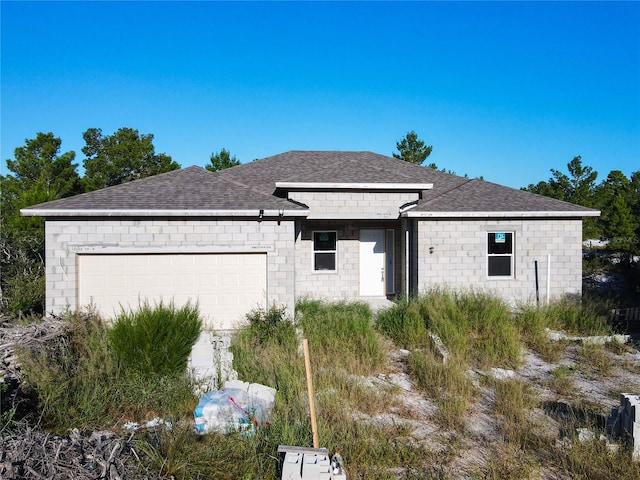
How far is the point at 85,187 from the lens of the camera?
78.1 feet

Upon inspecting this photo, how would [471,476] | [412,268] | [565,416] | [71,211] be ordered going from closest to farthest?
1. [471,476]
2. [565,416]
3. [71,211]
4. [412,268]

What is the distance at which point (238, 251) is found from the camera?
11.6 metres

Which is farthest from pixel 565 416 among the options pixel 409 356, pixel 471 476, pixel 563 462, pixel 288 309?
pixel 288 309

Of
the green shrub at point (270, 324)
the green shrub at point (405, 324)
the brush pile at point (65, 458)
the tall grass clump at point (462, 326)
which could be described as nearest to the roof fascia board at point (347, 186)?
the tall grass clump at point (462, 326)

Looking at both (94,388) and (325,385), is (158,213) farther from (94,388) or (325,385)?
(325,385)

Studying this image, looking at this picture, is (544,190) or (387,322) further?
(544,190)

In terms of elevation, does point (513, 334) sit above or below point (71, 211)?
below

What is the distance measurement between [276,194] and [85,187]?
14274mm

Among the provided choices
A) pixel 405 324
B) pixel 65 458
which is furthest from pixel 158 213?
pixel 65 458

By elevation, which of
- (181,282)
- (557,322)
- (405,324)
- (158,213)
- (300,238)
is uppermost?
(158,213)

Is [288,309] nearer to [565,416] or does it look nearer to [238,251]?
[238,251]

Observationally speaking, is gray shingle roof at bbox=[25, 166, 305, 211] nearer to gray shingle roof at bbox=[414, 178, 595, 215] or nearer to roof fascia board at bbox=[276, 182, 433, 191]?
roof fascia board at bbox=[276, 182, 433, 191]

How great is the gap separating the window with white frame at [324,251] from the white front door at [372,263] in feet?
3.24

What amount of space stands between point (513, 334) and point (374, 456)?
5992 millimetres
